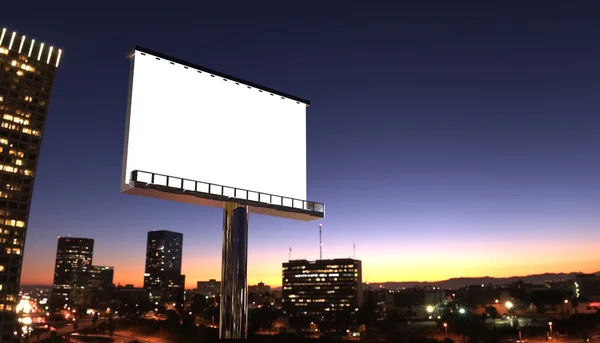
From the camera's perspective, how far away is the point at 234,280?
84.2 ft

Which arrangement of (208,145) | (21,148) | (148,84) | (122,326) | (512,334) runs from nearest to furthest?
(148,84), (208,145), (512,334), (21,148), (122,326)

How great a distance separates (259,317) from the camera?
150 meters

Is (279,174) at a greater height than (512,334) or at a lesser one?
greater

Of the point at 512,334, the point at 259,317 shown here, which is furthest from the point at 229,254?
the point at 259,317

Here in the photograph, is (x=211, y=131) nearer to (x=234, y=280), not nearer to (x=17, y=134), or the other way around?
(x=234, y=280)

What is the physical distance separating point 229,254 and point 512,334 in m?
89.9

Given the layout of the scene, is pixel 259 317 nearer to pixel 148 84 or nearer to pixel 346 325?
pixel 346 325

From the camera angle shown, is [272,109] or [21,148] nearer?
[272,109]

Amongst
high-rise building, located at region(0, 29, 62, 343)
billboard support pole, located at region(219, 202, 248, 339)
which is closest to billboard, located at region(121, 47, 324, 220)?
billboard support pole, located at region(219, 202, 248, 339)

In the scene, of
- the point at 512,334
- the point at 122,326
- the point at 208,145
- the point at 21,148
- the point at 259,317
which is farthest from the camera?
the point at 122,326

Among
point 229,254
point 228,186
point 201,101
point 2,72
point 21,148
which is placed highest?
point 2,72

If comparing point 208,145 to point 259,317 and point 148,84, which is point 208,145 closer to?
point 148,84

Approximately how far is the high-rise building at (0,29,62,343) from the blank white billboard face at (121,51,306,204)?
97.1 metres

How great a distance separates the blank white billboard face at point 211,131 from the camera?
79.6ft
